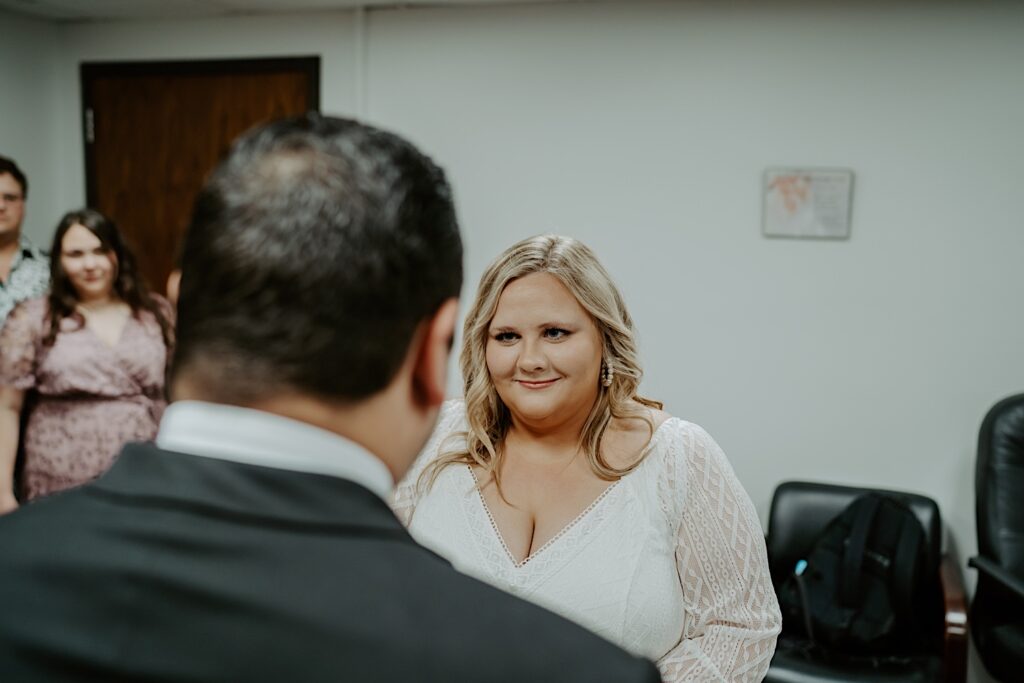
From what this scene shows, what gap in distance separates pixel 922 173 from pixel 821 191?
341 mm

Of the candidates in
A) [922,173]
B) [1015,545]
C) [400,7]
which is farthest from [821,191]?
[400,7]

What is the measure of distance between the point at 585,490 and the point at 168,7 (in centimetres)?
314

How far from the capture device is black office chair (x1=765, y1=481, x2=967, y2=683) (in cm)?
268

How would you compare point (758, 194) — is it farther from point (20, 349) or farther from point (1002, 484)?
point (20, 349)

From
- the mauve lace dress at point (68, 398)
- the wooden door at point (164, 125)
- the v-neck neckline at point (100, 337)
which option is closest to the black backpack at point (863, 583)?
the mauve lace dress at point (68, 398)

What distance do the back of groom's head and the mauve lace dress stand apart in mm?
2452

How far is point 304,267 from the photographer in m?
0.65

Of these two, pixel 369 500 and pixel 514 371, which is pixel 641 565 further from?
pixel 369 500

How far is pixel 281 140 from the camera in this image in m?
0.69

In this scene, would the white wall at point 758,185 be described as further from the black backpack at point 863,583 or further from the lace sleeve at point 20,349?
the lace sleeve at point 20,349

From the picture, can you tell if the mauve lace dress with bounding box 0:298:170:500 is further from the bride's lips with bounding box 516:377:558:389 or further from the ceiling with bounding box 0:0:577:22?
the bride's lips with bounding box 516:377:558:389

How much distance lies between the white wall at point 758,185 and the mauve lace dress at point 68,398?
1.45 metres

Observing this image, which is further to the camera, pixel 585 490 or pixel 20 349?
pixel 20 349

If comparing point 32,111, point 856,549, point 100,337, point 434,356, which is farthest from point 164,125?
point 434,356
